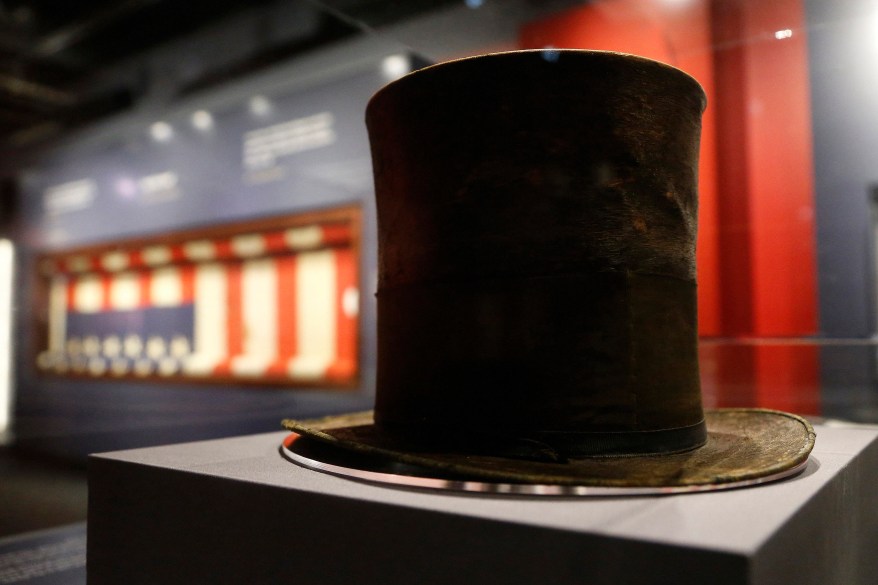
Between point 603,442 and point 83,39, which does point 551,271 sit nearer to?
point 603,442

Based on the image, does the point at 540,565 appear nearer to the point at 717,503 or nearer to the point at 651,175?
the point at 717,503

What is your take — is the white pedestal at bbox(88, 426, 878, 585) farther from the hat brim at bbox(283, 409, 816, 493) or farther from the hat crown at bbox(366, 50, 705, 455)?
the hat crown at bbox(366, 50, 705, 455)

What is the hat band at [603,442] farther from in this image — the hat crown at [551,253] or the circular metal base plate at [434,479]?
the circular metal base plate at [434,479]

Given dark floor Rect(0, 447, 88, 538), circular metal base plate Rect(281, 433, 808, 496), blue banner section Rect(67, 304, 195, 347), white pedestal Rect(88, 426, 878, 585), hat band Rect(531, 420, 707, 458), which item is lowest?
dark floor Rect(0, 447, 88, 538)

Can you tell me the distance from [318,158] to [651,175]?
3113 mm

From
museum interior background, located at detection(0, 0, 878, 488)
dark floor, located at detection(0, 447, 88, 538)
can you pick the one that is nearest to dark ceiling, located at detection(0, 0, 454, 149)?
museum interior background, located at detection(0, 0, 878, 488)

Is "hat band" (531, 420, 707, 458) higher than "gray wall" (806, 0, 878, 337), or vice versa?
"gray wall" (806, 0, 878, 337)

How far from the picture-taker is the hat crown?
4.06ft

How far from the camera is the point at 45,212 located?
317 centimetres

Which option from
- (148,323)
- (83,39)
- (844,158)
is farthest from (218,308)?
(844,158)

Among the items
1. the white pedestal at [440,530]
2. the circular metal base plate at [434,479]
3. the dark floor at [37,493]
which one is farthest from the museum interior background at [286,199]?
the circular metal base plate at [434,479]

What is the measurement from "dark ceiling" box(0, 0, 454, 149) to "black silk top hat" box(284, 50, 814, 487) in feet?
4.42

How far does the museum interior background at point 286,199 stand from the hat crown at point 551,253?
1.35 m

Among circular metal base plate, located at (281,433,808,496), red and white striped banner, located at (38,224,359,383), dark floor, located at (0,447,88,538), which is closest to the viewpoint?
circular metal base plate, located at (281,433,808,496)
